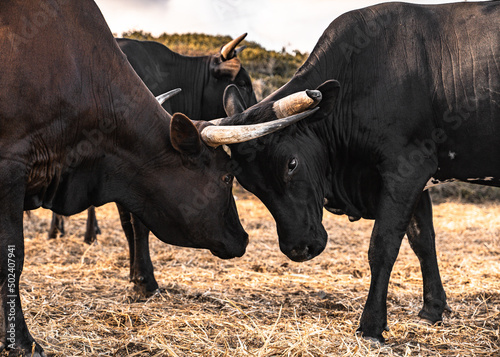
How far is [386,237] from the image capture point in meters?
3.40

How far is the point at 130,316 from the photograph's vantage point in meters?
3.71

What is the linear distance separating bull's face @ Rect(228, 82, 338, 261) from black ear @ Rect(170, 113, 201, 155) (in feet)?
1.57

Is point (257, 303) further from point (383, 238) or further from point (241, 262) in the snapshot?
point (241, 262)

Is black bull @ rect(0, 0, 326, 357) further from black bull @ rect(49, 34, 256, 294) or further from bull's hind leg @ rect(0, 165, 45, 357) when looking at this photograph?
black bull @ rect(49, 34, 256, 294)

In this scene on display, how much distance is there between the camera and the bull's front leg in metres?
3.37

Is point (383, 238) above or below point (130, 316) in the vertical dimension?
above

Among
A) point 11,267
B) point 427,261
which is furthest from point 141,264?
point 427,261

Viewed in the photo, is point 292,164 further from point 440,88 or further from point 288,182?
point 440,88

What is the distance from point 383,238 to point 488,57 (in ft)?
4.31

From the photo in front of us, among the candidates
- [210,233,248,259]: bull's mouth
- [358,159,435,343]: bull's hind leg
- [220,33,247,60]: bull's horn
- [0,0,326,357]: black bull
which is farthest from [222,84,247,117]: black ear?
[220,33,247,60]: bull's horn

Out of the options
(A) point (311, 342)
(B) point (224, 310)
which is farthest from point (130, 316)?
(A) point (311, 342)

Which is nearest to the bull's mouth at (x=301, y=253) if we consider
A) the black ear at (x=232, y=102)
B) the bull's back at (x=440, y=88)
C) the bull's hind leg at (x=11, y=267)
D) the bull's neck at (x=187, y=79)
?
the bull's back at (x=440, y=88)

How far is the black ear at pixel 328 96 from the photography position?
3.40 metres

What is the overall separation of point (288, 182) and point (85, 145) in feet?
4.09
